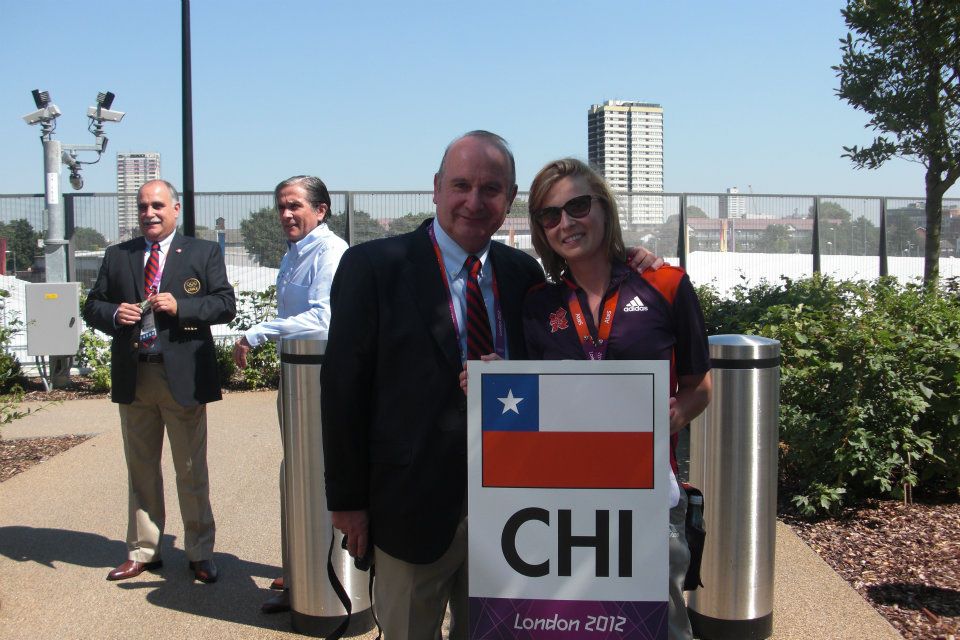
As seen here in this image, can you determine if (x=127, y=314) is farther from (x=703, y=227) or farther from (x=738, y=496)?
(x=703, y=227)

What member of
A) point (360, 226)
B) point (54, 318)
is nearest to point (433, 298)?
point (54, 318)

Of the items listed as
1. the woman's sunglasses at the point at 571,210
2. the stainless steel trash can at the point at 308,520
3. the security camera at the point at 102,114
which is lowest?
the stainless steel trash can at the point at 308,520

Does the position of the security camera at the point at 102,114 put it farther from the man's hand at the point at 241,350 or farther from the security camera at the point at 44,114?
the man's hand at the point at 241,350

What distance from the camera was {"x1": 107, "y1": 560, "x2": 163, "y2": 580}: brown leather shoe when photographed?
4.96 meters

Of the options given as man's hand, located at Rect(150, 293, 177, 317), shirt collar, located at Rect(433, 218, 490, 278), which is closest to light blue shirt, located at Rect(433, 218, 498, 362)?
shirt collar, located at Rect(433, 218, 490, 278)

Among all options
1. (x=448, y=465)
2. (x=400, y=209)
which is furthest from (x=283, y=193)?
(x=400, y=209)

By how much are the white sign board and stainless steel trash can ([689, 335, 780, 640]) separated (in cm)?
148

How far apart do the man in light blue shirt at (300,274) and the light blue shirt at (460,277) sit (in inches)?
63.6

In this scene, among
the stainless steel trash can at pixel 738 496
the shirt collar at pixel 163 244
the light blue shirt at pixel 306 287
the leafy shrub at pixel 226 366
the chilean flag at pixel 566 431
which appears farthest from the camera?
the leafy shrub at pixel 226 366

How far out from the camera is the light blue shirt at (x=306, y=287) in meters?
4.43

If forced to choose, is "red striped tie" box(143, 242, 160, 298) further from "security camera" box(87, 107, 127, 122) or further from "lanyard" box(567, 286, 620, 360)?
"security camera" box(87, 107, 127, 122)

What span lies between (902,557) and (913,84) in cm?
560

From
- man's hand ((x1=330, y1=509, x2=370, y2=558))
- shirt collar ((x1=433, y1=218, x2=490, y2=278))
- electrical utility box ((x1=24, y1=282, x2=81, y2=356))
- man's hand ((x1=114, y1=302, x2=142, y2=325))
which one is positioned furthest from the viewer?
electrical utility box ((x1=24, y1=282, x2=81, y2=356))

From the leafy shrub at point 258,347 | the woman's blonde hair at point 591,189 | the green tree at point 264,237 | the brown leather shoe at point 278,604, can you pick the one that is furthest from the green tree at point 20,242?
the woman's blonde hair at point 591,189
